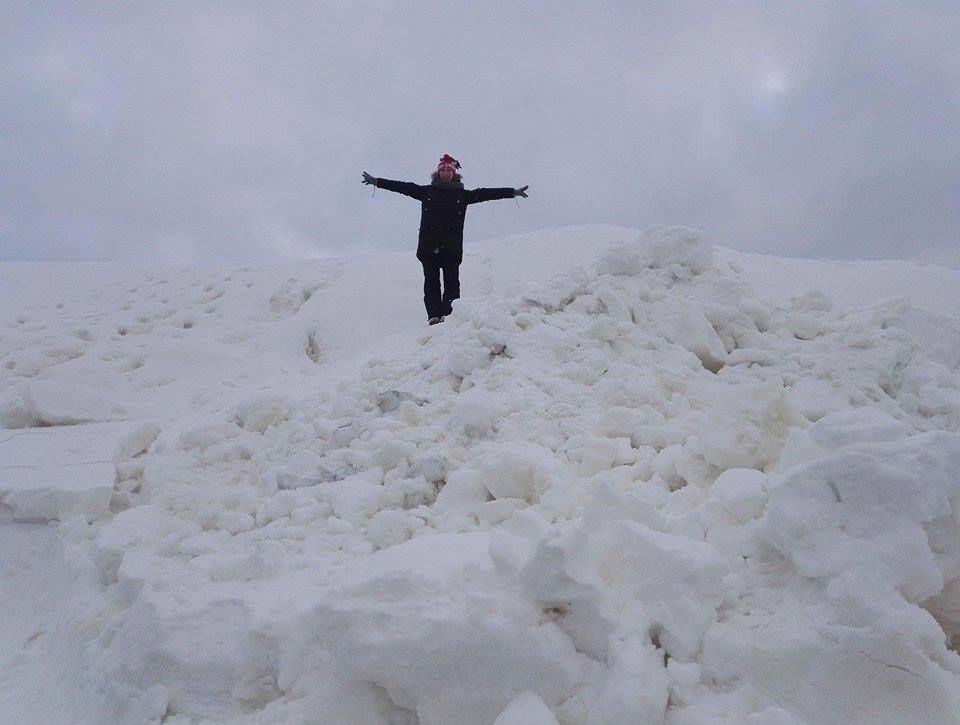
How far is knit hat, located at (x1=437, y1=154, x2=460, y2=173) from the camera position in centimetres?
660

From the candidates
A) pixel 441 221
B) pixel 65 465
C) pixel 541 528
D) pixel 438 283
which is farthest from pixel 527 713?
pixel 441 221

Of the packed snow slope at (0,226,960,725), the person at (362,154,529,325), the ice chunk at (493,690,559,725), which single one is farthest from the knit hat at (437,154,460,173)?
the ice chunk at (493,690,559,725)

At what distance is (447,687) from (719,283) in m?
3.62

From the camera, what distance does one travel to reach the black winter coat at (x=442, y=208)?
254 inches

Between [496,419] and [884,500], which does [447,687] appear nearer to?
[884,500]

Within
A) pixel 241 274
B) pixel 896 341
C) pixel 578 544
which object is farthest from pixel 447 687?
pixel 241 274

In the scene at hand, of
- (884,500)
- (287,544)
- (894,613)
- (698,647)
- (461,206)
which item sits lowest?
(287,544)

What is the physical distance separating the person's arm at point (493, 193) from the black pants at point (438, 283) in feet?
2.43

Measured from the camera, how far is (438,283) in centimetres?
650

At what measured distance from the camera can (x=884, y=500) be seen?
5.13ft

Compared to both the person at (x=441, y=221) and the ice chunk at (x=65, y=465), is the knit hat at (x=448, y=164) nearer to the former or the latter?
the person at (x=441, y=221)

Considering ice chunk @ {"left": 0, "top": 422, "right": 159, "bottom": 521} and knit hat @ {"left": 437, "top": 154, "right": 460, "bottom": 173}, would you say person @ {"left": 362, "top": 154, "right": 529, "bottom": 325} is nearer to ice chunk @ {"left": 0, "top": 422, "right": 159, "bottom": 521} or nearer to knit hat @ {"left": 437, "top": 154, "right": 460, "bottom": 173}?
knit hat @ {"left": 437, "top": 154, "right": 460, "bottom": 173}

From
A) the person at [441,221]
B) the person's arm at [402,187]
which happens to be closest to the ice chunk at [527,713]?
the person at [441,221]

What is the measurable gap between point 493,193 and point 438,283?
1178 millimetres
